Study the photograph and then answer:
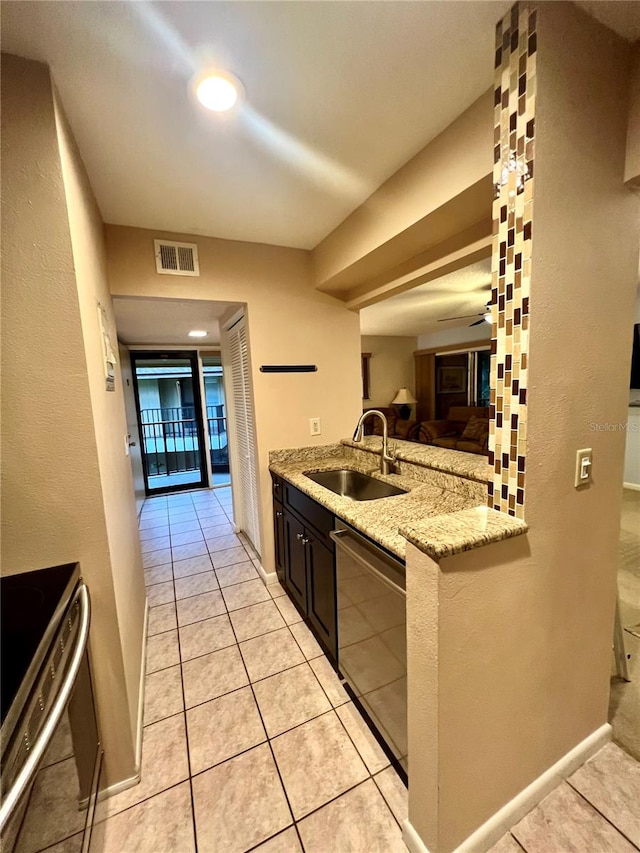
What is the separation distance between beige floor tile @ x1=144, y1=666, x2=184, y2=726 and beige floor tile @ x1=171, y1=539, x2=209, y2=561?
53.4 inches

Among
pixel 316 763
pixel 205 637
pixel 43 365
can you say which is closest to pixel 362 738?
pixel 316 763

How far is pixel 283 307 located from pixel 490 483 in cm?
186

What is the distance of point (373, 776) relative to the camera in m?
1.30

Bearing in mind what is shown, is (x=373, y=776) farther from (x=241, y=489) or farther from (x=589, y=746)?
(x=241, y=489)

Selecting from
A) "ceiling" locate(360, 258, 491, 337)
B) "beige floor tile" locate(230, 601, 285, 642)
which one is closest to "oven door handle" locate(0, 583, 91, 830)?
"beige floor tile" locate(230, 601, 285, 642)

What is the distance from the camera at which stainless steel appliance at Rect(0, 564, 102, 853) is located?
64 cm

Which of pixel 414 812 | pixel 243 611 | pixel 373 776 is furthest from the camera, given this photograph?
pixel 243 611

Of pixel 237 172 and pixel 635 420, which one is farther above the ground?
pixel 237 172

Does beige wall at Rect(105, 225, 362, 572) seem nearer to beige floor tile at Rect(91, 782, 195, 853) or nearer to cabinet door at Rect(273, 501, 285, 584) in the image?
cabinet door at Rect(273, 501, 285, 584)

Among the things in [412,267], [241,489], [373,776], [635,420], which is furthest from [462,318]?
[373,776]

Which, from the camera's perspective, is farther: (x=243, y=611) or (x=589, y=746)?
(x=243, y=611)

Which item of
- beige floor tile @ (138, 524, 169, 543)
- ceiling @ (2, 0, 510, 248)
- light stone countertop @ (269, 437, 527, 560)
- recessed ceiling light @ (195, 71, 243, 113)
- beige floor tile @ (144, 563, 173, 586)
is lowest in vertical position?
beige floor tile @ (138, 524, 169, 543)

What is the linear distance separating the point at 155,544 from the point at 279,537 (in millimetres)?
1745

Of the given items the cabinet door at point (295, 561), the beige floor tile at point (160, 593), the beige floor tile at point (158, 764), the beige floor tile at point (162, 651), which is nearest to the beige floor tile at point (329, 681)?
the cabinet door at point (295, 561)
